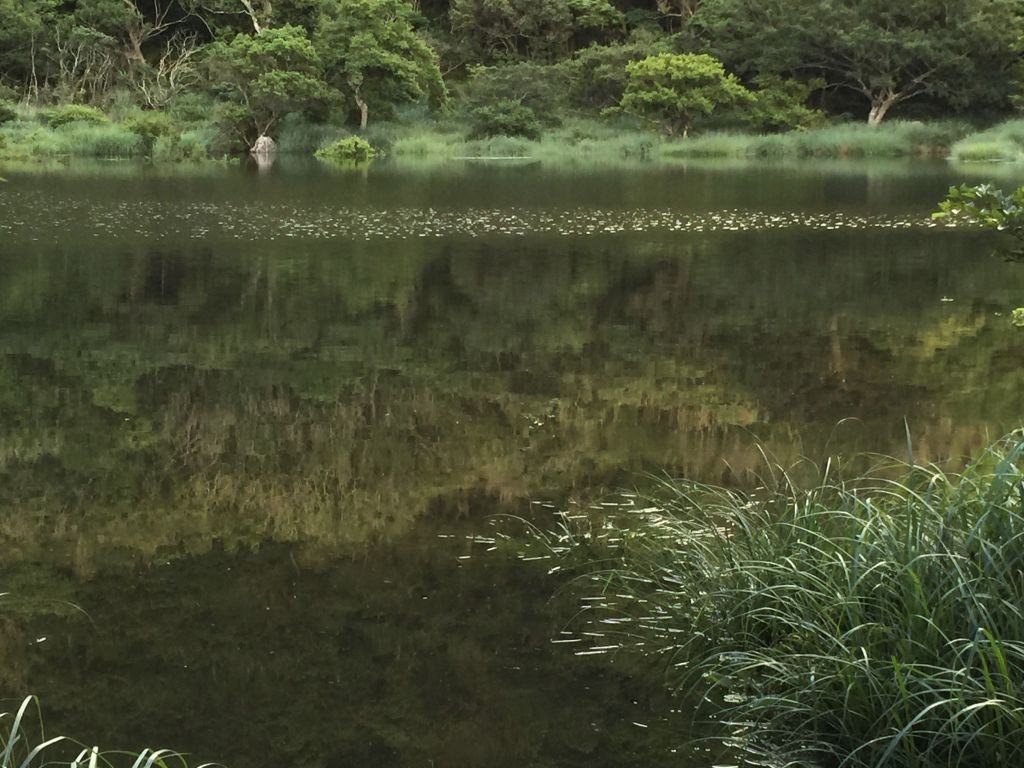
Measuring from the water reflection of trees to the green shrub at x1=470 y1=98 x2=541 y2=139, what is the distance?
23915 millimetres

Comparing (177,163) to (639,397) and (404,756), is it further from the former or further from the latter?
(404,756)

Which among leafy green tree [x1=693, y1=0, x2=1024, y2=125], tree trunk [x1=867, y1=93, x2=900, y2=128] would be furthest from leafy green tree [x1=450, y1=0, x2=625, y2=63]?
tree trunk [x1=867, y1=93, x2=900, y2=128]

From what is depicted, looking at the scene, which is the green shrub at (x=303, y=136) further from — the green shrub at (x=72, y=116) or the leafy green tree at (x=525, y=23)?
the leafy green tree at (x=525, y=23)

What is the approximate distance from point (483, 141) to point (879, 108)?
12189 mm

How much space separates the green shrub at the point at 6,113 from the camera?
34.8 m

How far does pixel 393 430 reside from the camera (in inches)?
260

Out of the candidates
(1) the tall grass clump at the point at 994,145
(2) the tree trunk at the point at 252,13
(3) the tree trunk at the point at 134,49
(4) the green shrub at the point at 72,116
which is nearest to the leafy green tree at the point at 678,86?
(1) the tall grass clump at the point at 994,145

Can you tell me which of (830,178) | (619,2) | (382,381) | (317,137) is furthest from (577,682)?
(619,2)

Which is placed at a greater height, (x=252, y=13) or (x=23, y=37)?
(x=252, y=13)

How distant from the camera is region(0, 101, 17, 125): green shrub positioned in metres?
34.8

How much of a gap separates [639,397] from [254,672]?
154 inches

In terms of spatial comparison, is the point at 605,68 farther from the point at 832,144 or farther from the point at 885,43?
the point at 885,43

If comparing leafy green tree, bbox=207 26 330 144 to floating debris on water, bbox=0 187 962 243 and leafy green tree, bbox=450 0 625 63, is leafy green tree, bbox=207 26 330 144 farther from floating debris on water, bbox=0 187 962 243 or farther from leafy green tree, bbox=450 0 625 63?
floating debris on water, bbox=0 187 962 243

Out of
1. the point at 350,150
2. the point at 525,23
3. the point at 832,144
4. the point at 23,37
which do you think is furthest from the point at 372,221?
the point at 23,37
